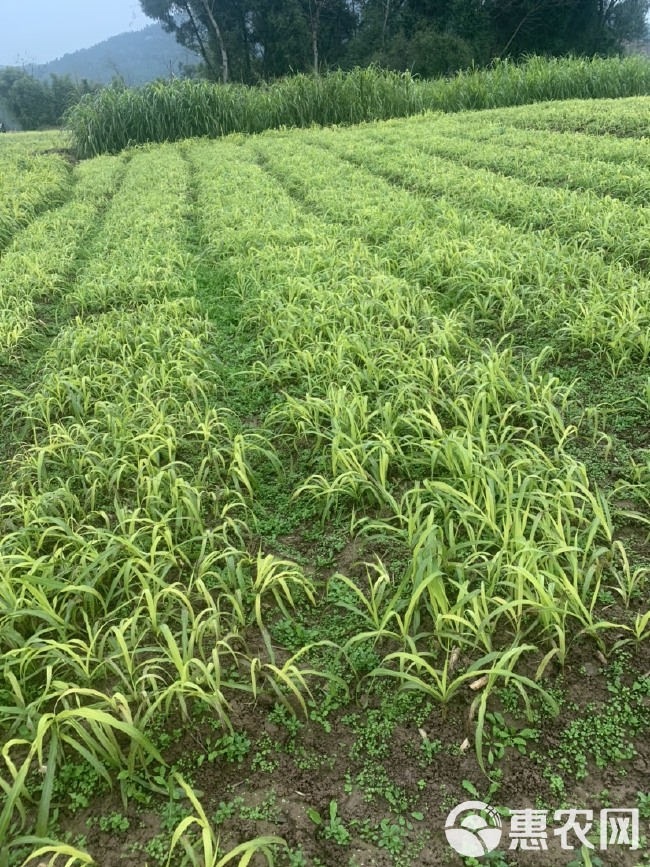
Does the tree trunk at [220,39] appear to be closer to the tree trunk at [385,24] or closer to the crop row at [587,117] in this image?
the tree trunk at [385,24]

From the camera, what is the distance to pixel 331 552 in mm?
2365

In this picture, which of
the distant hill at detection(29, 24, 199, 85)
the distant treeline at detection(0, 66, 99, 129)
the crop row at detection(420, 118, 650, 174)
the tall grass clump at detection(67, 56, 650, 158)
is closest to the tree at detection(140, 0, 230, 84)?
the distant treeline at detection(0, 66, 99, 129)

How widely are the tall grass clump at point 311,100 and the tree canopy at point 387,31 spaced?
37.0ft

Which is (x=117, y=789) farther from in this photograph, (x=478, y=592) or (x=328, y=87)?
(x=328, y=87)

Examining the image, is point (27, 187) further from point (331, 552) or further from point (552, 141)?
point (331, 552)

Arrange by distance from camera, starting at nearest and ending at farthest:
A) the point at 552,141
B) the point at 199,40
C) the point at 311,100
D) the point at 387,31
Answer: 1. the point at 552,141
2. the point at 311,100
3. the point at 387,31
4. the point at 199,40

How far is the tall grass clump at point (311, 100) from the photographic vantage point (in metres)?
14.5

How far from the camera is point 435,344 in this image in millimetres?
3625

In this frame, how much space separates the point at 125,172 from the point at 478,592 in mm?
11969

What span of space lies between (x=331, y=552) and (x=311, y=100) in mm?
15823

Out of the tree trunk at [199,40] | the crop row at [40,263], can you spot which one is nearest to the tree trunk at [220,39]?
the tree trunk at [199,40]

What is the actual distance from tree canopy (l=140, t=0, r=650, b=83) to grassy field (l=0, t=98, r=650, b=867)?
83.3ft

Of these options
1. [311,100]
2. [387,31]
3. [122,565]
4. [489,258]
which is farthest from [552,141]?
[387,31]

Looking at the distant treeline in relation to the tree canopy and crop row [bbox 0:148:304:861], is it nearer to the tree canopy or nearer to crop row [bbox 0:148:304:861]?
the tree canopy
